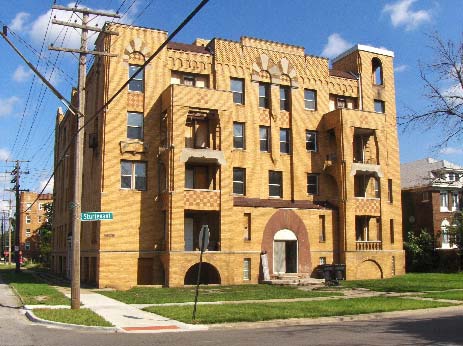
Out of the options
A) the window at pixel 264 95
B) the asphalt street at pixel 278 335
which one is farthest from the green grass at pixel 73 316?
the window at pixel 264 95

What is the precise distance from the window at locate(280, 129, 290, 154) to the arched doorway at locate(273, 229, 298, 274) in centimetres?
584

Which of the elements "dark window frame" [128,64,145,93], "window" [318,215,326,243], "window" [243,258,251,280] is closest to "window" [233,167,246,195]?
"window" [243,258,251,280]

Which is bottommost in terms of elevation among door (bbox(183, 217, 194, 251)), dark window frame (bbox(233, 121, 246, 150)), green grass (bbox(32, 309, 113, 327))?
green grass (bbox(32, 309, 113, 327))

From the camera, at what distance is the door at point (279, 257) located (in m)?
34.8

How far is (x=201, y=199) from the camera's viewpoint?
31.4m

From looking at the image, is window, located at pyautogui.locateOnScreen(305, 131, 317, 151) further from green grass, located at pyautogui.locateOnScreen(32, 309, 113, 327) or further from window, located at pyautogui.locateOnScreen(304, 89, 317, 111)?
green grass, located at pyautogui.locateOnScreen(32, 309, 113, 327)

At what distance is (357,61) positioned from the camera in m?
40.9

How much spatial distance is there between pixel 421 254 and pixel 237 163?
19.9 m

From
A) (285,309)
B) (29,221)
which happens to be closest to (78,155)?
(285,309)

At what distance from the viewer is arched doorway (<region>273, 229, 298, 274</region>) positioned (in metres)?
34.8

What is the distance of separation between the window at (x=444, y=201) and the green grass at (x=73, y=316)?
38174mm

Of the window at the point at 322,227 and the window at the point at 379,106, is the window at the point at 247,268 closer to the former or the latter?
the window at the point at 322,227

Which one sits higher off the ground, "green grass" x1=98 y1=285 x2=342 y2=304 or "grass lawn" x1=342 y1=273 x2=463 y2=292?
"green grass" x1=98 y1=285 x2=342 y2=304

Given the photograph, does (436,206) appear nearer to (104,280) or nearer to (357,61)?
(357,61)
